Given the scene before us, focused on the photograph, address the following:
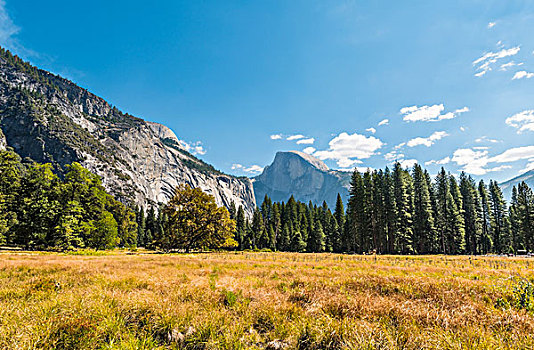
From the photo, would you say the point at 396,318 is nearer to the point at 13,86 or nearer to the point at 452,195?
the point at 452,195

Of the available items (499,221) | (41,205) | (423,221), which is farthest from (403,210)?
(41,205)

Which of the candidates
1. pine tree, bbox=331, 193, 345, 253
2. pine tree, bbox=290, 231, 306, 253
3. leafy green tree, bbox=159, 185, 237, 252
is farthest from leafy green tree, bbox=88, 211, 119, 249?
pine tree, bbox=331, 193, 345, 253

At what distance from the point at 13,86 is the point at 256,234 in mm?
228291

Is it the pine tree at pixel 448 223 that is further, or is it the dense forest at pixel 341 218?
the pine tree at pixel 448 223

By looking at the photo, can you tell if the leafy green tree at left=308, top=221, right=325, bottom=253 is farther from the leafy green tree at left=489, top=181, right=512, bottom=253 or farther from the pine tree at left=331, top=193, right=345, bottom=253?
the leafy green tree at left=489, top=181, right=512, bottom=253

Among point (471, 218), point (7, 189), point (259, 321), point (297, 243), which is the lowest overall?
point (297, 243)

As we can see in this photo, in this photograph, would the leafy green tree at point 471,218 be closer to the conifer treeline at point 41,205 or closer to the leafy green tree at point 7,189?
the conifer treeline at point 41,205

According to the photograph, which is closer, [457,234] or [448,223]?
[457,234]

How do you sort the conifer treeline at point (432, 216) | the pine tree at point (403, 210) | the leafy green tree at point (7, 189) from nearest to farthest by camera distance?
the leafy green tree at point (7, 189) → the pine tree at point (403, 210) → the conifer treeline at point (432, 216)

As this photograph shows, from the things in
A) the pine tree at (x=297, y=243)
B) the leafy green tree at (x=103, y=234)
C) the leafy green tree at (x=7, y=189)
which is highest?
the leafy green tree at (x=7, y=189)

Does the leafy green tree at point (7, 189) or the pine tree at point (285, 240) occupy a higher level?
the leafy green tree at point (7, 189)

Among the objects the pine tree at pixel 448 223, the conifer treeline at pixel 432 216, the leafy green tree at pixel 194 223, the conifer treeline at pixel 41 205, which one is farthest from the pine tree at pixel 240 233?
the pine tree at pixel 448 223

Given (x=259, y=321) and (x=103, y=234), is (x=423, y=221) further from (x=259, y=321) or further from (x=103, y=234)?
(x=103, y=234)

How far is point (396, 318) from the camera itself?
16.6ft
